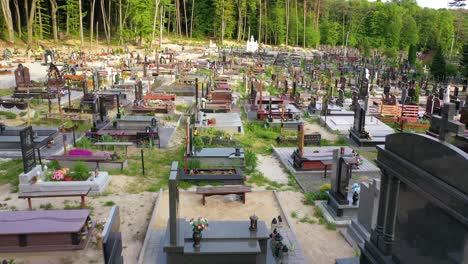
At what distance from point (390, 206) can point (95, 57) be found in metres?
45.2

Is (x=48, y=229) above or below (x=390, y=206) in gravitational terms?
below

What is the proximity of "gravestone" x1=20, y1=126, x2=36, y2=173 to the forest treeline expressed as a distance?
5283 centimetres

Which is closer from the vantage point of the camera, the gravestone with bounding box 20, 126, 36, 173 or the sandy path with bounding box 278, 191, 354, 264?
the sandy path with bounding box 278, 191, 354, 264

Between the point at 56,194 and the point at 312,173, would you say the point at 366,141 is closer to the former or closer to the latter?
the point at 312,173

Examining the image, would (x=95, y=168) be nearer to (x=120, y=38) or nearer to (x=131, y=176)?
(x=131, y=176)

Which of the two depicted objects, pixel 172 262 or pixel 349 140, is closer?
pixel 172 262

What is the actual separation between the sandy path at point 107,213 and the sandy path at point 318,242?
3.85m

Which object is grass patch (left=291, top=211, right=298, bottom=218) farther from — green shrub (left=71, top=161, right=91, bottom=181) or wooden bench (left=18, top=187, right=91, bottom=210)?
green shrub (left=71, top=161, right=91, bottom=181)

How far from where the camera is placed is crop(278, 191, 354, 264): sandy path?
9.26 m

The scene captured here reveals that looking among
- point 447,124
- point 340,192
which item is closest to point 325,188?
point 340,192

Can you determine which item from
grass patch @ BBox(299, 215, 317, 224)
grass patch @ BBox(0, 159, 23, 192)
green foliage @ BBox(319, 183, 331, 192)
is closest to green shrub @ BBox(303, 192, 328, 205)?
green foliage @ BBox(319, 183, 331, 192)

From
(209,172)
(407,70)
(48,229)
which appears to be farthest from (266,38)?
(48,229)

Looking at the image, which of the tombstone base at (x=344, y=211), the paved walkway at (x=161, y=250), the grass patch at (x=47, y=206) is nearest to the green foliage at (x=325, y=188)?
the tombstone base at (x=344, y=211)

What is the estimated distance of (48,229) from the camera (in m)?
8.93
